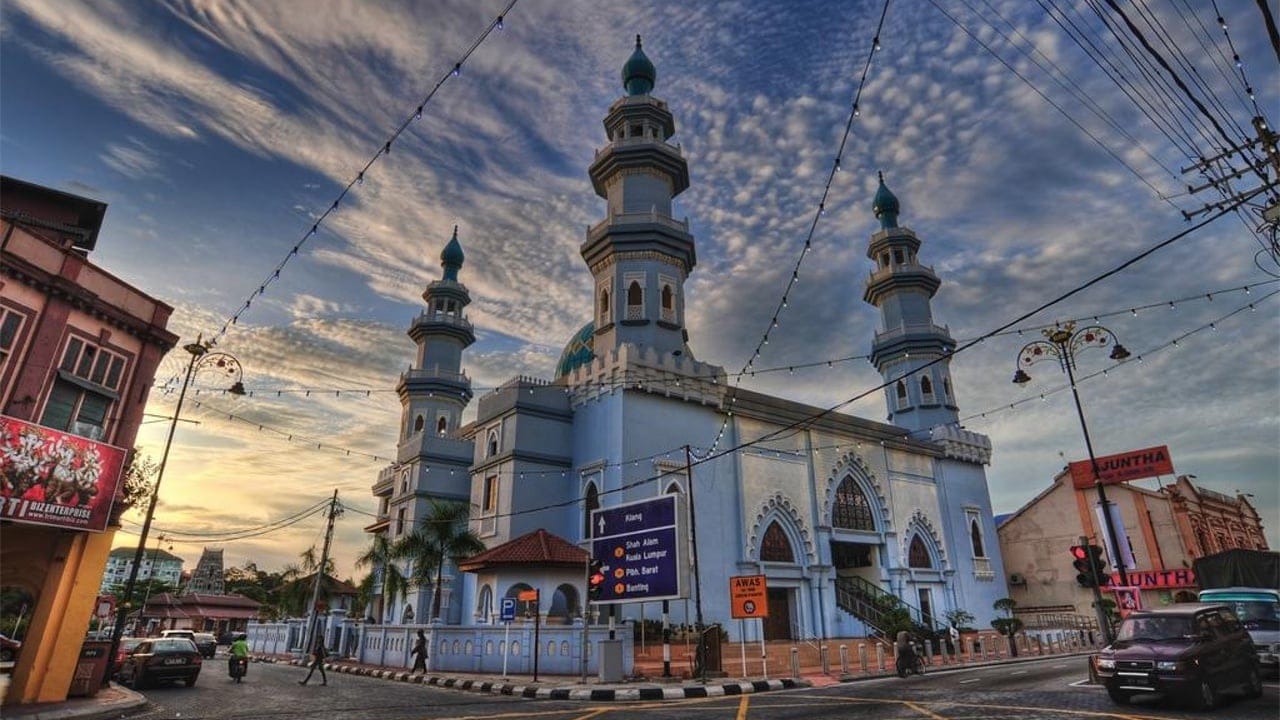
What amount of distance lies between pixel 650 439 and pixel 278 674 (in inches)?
560

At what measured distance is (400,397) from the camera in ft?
126

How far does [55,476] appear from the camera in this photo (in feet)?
38.1

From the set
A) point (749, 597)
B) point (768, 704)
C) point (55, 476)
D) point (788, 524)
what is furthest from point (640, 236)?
point (55, 476)

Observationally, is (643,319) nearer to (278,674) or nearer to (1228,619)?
(278,674)

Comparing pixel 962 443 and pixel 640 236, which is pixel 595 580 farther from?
pixel 962 443

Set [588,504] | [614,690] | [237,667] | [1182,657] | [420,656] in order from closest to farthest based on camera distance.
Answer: [1182,657], [614,690], [237,667], [420,656], [588,504]

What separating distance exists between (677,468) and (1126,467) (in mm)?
29379

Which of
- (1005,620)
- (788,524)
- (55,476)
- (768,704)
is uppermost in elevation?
(788,524)

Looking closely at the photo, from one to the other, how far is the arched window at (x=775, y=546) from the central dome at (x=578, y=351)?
1068 cm

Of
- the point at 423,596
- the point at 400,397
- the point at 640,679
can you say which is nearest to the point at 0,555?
the point at 640,679

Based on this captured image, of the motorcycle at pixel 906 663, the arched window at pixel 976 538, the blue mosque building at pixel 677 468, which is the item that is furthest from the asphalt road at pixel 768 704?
the arched window at pixel 976 538

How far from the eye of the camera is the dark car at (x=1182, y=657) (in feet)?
30.1

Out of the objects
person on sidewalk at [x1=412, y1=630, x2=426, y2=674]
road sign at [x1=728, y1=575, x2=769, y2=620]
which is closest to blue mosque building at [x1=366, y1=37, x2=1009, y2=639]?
person on sidewalk at [x1=412, y1=630, x2=426, y2=674]

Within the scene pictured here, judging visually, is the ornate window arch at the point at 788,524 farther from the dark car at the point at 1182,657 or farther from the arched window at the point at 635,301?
the dark car at the point at 1182,657
